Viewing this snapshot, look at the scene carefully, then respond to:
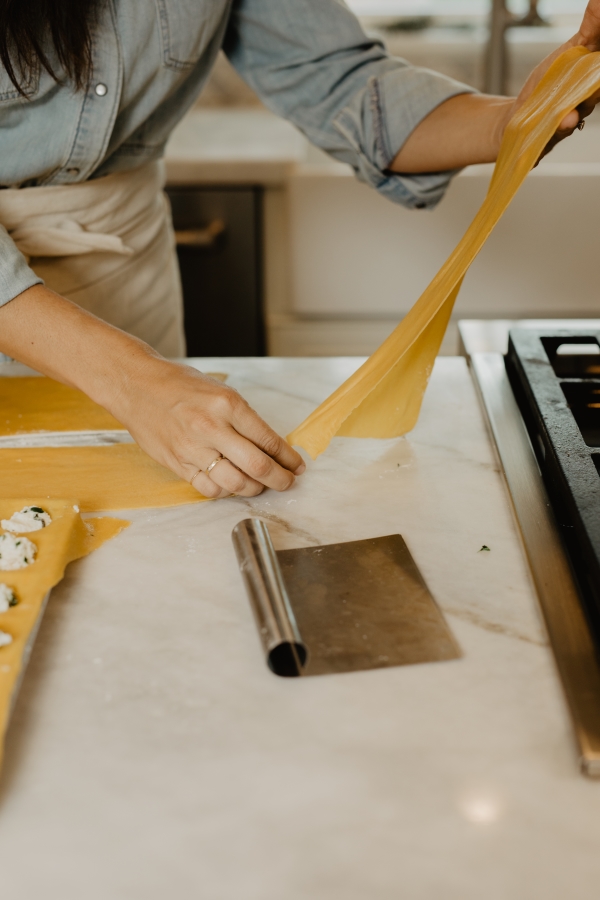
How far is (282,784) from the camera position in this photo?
1.26 feet

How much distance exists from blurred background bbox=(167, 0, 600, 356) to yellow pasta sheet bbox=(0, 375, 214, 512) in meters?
0.99

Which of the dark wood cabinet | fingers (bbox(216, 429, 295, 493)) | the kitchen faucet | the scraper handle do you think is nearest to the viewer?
the scraper handle

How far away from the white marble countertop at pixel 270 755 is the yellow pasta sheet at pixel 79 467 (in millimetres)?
65

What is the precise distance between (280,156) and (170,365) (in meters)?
1.19

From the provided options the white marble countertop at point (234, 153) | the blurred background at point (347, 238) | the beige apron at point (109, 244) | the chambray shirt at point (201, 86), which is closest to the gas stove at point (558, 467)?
the chambray shirt at point (201, 86)

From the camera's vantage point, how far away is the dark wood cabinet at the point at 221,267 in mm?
1757

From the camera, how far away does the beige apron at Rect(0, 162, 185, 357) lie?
34.9 inches

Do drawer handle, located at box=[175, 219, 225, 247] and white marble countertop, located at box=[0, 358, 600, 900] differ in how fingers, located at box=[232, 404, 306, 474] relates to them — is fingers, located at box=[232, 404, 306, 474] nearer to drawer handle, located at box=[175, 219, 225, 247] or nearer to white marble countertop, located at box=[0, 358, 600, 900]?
white marble countertop, located at box=[0, 358, 600, 900]

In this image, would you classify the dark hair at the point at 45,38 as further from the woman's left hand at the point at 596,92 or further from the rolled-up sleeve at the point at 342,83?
the woman's left hand at the point at 596,92

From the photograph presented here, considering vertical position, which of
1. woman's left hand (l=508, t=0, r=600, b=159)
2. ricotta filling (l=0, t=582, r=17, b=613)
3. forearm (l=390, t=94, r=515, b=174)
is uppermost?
woman's left hand (l=508, t=0, r=600, b=159)

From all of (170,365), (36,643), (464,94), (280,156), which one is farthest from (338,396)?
(280,156)

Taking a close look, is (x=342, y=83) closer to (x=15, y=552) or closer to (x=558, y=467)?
(x=558, y=467)

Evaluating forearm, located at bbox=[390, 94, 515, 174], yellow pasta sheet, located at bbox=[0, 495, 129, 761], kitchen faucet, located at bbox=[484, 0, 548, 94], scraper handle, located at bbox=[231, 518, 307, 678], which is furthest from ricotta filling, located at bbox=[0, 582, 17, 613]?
kitchen faucet, located at bbox=[484, 0, 548, 94]

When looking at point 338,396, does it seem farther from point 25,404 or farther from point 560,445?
point 25,404
